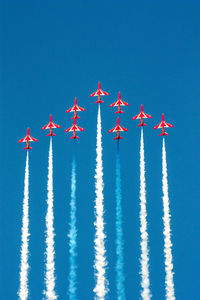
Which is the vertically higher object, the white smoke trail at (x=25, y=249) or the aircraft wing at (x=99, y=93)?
the aircraft wing at (x=99, y=93)

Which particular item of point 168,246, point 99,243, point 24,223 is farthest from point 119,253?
point 24,223

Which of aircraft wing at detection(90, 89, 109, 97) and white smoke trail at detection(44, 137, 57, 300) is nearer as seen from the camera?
white smoke trail at detection(44, 137, 57, 300)

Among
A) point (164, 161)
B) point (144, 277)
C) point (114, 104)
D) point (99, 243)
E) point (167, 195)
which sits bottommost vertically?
point (144, 277)

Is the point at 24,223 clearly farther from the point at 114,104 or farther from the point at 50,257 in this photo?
the point at 114,104

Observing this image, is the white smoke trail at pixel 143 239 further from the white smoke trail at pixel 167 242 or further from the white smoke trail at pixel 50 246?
the white smoke trail at pixel 50 246

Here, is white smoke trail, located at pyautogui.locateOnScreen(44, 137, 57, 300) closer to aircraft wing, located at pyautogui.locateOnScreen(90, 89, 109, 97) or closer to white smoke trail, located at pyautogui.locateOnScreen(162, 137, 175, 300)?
aircraft wing, located at pyautogui.locateOnScreen(90, 89, 109, 97)

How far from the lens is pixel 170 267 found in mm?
38688

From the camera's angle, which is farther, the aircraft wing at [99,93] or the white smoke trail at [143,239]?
the aircraft wing at [99,93]

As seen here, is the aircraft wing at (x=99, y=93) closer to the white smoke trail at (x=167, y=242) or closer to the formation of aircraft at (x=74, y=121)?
the formation of aircraft at (x=74, y=121)

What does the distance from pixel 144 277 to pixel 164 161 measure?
9590mm

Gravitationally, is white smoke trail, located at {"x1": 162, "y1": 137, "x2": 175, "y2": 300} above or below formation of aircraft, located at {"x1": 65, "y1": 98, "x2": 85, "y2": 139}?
below

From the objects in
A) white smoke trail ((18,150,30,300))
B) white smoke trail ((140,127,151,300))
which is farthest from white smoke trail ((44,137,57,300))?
white smoke trail ((140,127,151,300))

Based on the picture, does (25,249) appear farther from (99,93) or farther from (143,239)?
(99,93)

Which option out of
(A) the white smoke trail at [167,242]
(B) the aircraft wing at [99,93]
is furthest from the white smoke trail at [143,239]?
(B) the aircraft wing at [99,93]
